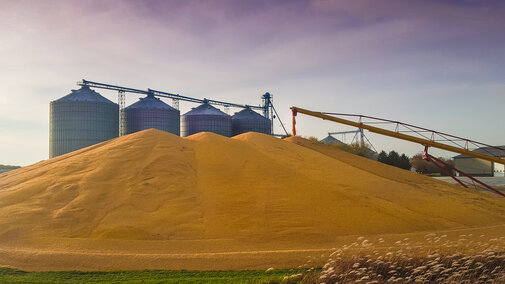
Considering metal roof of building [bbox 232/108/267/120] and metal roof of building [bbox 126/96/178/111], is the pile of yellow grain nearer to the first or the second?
metal roof of building [bbox 126/96/178/111]

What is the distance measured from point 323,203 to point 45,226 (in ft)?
36.7

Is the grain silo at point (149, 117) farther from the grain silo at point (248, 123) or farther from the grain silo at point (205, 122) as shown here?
the grain silo at point (248, 123)

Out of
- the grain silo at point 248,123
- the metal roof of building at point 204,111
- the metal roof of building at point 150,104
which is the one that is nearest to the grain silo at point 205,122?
the metal roof of building at point 204,111

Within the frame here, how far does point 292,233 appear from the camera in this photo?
1390 centimetres

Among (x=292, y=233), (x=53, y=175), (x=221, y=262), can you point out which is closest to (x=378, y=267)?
(x=221, y=262)

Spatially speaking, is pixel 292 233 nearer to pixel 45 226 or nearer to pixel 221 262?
pixel 221 262

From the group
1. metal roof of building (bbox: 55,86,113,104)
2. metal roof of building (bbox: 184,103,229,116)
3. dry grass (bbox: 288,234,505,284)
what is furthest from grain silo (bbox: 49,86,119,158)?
dry grass (bbox: 288,234,505,284)

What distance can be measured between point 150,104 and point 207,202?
3452cm

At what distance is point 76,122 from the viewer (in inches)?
1655

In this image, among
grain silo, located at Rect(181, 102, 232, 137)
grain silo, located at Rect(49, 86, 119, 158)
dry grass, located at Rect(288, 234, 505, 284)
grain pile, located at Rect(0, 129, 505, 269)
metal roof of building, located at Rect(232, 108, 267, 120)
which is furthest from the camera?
metal roof of building, located at Rect(232, 108, 267, 120)

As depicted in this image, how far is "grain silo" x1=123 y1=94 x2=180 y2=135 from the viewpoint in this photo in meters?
46.7

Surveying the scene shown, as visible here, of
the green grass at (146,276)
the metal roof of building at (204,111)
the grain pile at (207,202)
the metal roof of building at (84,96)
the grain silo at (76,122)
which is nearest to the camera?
the green grass at (146,276)

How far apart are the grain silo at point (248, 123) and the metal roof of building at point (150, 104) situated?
11.6 meters

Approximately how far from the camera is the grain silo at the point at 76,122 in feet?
138
